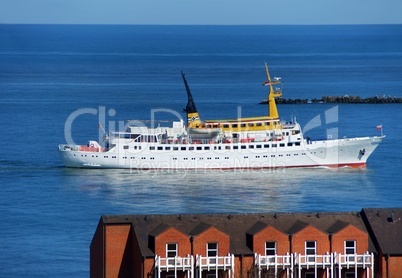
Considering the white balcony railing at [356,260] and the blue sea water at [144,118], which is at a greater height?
the blue sea water at [144,118]

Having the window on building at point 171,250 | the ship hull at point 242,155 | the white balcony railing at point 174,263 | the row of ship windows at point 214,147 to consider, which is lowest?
the white balcony railing at point 174,263

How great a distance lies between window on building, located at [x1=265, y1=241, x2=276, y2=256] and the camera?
32.7m

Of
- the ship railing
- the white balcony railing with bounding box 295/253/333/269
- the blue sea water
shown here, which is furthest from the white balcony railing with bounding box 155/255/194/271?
the ship railing

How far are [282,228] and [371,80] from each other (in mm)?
85248

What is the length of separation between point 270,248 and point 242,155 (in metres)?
31.9

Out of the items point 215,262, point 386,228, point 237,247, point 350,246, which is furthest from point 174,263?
point 386,228

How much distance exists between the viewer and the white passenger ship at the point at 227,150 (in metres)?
64.2

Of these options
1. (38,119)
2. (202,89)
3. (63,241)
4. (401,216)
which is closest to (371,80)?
(202,89)

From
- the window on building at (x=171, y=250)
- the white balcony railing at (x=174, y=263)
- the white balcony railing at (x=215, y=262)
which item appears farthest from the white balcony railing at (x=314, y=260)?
the window on building at (x=171, y=250)

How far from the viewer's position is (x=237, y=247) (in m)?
32.8

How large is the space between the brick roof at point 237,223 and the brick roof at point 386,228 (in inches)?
9.4

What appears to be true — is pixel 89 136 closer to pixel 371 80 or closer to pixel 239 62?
pixel 371 80

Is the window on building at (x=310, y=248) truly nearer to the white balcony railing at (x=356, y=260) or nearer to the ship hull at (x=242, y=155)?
the white balcony railing at (x=356, y=260)

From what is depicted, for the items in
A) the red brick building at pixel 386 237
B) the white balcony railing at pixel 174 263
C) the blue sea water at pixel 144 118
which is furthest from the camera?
the blue sea water at pixel 144 118
